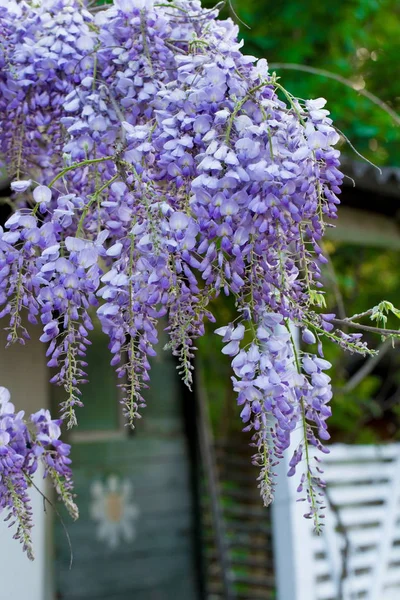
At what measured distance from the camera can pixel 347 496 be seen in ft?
12.8

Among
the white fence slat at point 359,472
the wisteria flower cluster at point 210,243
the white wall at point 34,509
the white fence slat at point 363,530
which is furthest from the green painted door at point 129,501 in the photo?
the wisteria flower cluster at point 210,243

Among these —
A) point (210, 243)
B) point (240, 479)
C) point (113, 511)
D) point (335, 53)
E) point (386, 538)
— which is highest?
point (335, 53)

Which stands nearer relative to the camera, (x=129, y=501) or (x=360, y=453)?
(x=360, y=453)

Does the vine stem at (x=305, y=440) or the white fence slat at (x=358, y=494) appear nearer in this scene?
the vine stem at (x=305, y=440)

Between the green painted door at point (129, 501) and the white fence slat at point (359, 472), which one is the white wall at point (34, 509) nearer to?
the green painted door at point (129, 501)

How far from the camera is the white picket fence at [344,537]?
3.22 m

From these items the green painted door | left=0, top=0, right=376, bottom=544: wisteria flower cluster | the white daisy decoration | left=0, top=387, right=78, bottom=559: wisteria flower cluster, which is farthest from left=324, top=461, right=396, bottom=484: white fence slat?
left=0, top=0, right=376, bottom=544: wisteria flower cluster

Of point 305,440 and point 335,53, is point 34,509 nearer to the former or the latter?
point 305,440

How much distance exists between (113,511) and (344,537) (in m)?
1.18

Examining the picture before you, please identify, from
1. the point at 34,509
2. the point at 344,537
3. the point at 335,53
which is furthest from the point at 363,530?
the point at 335,53

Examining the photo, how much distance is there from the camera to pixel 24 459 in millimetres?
1570

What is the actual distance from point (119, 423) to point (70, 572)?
76cm

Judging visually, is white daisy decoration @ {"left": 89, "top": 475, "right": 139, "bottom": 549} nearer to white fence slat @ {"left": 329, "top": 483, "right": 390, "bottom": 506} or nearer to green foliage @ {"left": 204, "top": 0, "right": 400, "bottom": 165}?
white fence slat @ {"left": 329, "top": 483, "right": 390, "bottom": 506}

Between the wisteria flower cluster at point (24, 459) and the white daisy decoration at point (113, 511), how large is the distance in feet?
8.00
